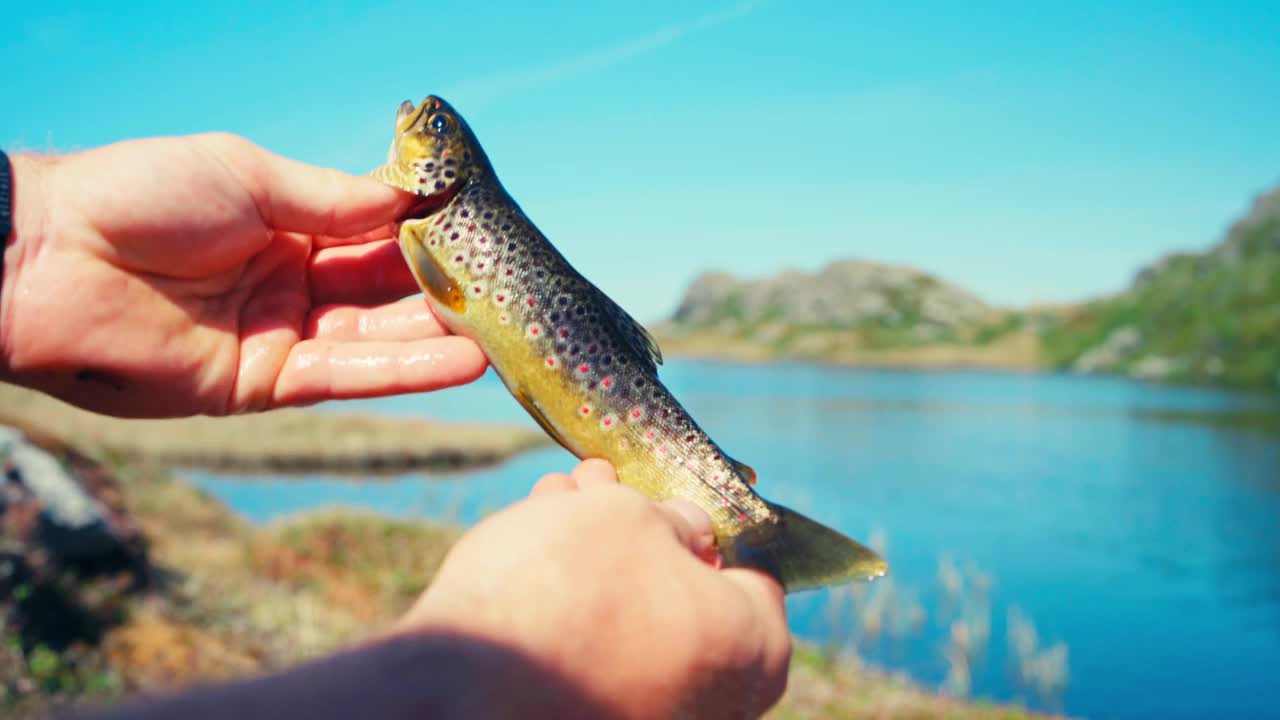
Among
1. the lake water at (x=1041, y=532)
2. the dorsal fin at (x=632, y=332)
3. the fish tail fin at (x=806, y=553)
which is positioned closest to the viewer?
the fish tail fin at (x=806, y=553)

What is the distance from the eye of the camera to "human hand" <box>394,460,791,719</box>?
85.5 inches

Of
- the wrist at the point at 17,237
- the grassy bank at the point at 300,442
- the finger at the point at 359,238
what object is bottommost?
the grassy bank at the point at 300,442

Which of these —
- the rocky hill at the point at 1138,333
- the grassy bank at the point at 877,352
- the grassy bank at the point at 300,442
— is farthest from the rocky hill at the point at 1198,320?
the grassy bank at the point at 300,442

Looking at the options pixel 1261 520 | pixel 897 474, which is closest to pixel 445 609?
pixel 1261 520

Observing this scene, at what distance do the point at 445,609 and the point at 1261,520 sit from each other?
43.6 m

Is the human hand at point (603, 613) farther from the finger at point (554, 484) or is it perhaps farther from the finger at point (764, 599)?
the finger at point (554, 484)

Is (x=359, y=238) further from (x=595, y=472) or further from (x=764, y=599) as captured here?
(x=764, y=599)

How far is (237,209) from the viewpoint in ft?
13.8

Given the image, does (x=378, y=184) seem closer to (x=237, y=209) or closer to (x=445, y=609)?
(x=237, y=209)

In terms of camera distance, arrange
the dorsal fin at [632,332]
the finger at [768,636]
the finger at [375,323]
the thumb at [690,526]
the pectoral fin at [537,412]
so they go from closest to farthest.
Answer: the finger at [768,636] < the thumb at [690,526] < the pectoral fin at [537,412] < the dorsal fin at [632,332] < the finger at [375,323]

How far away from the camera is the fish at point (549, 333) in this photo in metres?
4.16

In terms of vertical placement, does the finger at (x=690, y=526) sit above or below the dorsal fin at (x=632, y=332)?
below

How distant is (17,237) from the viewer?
3910mm

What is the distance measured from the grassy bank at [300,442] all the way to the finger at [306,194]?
36535 millimetres
